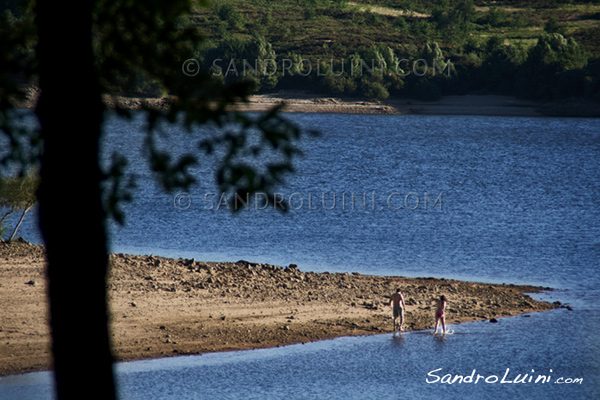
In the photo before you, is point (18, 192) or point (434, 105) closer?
point (18, 192)

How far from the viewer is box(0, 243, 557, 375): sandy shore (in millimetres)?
17781

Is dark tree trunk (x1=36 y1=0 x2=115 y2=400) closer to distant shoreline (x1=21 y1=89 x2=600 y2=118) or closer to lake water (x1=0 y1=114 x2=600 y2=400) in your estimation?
lake water (x1=0 y1=114 x2=600 y2=400)

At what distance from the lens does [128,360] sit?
17109mm

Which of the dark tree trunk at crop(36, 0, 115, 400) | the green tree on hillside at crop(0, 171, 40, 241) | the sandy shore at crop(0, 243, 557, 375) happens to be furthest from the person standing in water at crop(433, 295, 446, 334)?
the dark tree trunk at crop(36, 0, 115, 400)

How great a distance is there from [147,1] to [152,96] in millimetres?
101717

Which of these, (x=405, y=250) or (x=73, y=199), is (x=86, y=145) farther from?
(x=405, y=250)

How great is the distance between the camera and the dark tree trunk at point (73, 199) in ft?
14.6

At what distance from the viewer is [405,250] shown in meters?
33.4

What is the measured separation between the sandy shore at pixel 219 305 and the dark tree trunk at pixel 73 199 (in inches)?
494

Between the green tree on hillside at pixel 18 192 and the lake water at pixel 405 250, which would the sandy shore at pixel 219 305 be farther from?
the green tree on hillside at pixel 18 192

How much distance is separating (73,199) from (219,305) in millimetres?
15970

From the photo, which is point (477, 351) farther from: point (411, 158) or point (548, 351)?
point (411, 158)

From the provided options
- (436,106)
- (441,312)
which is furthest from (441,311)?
(436,106)

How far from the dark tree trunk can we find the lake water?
11.5 metres
